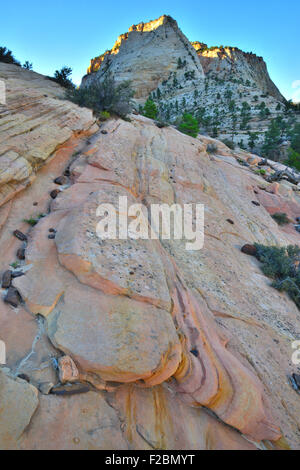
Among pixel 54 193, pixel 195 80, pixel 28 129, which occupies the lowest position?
pixel 54 193

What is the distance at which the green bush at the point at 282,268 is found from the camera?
632 centimetres

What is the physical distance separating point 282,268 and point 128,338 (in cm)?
541

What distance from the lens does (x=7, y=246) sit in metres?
4.64

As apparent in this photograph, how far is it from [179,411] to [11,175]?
5.57 meters

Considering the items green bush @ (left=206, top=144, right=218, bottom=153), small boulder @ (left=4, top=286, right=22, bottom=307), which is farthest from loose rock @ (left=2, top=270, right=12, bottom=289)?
green bush @ (left=206, top=144, right=218, bottom=153)

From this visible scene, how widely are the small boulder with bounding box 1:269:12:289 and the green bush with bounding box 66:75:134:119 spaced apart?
8981 millimetres

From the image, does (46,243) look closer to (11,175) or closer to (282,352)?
(11,175)

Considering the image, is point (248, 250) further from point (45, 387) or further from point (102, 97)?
point (102, 97)

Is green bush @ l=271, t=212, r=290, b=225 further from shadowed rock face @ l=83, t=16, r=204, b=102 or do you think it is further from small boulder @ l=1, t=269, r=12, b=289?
shadowed rock face @ l=83, t=16, r=204, b=102

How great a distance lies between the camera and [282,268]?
683cm

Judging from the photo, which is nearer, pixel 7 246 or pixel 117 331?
pixel 117 331

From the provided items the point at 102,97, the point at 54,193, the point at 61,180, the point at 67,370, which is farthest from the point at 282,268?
the point at 102,97
